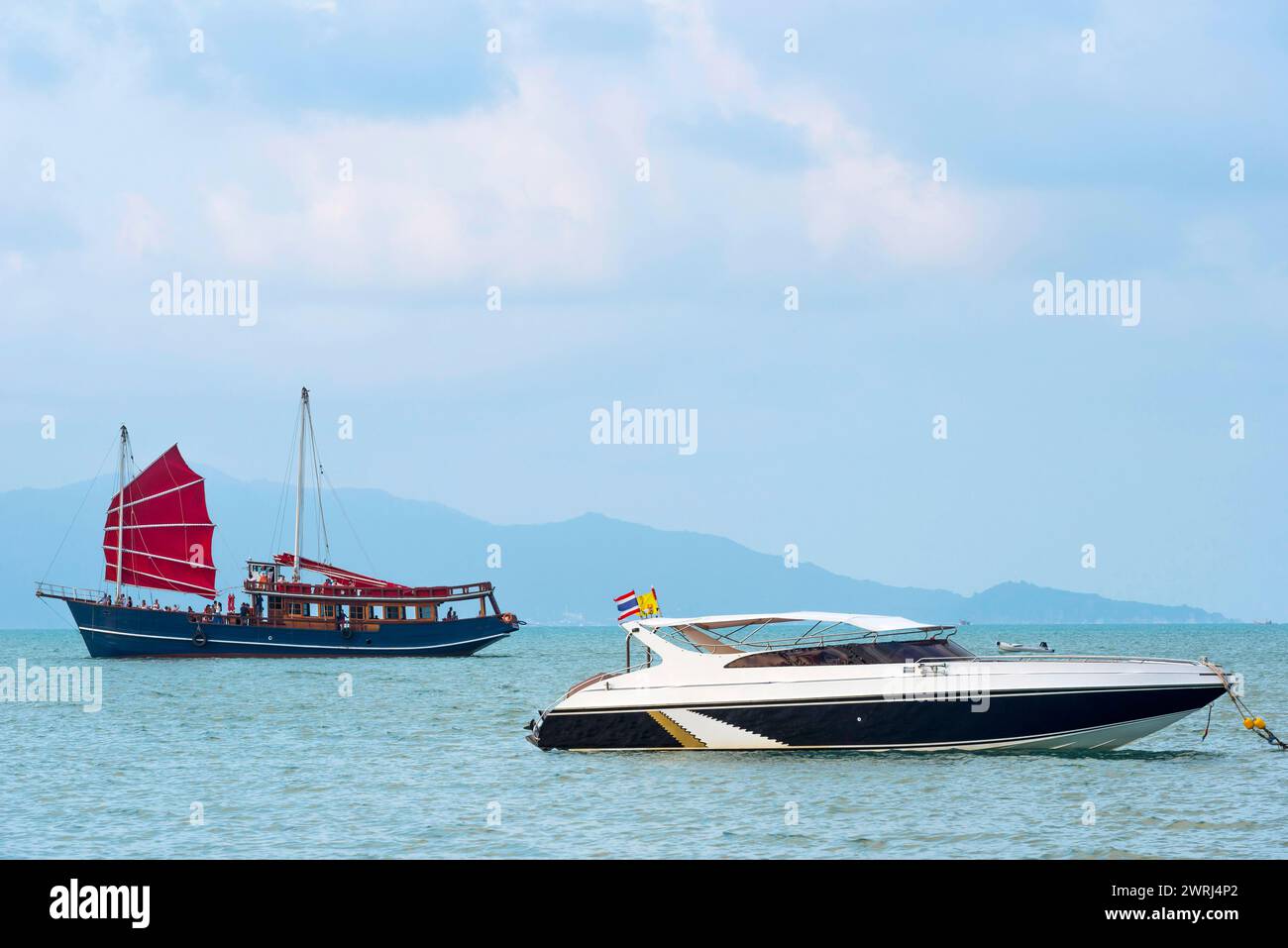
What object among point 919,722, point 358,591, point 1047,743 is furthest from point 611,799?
point 358,591

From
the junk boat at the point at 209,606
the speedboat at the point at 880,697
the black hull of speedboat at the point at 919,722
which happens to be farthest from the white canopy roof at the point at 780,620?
the junk boat at the point at 209,606

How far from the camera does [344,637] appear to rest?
9494 centimetres

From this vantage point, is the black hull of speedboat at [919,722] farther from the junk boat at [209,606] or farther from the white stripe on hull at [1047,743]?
the junk boat at [209,606]

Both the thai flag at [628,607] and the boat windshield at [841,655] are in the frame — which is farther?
the thai flag at [628,607]

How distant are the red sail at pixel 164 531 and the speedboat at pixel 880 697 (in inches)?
2839

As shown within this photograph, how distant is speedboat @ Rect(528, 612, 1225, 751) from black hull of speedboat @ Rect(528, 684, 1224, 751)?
2 cm

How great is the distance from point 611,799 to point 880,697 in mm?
5756

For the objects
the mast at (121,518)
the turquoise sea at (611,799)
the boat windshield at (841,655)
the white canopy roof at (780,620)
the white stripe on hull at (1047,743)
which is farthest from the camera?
the mast at (121,518)

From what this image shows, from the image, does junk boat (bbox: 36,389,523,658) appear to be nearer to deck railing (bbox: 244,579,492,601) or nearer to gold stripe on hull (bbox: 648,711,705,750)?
deck railing (bbox: 244,579,492,601)

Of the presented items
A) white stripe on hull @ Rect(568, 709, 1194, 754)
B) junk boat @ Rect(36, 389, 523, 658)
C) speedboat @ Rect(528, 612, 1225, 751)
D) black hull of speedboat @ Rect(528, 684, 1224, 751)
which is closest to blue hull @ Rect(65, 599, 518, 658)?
junk boat @ Rect(36, 389, 523, 658)

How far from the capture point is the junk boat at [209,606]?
308 ft
